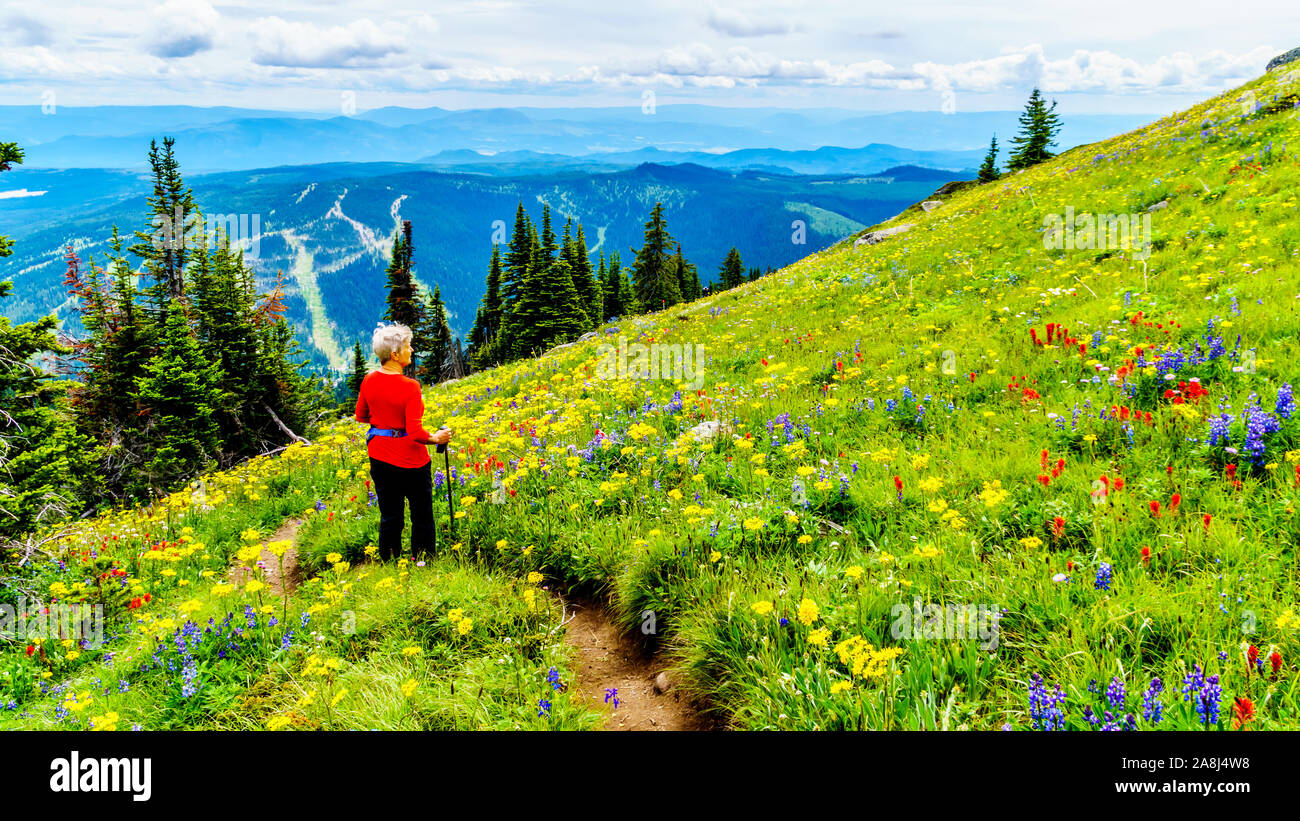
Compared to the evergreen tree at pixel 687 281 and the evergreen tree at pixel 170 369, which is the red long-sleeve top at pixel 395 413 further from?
the evergreen tree at pixel 687 281

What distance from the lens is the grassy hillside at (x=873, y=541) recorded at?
10.4ft

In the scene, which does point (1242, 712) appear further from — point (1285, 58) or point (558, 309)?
point (1285, 58)

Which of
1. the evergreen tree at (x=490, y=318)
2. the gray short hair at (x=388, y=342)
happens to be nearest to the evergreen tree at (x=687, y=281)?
the evergreen tree at (x=490, y=318)

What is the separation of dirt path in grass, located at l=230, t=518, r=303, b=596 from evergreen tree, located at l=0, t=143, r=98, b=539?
3130 mm

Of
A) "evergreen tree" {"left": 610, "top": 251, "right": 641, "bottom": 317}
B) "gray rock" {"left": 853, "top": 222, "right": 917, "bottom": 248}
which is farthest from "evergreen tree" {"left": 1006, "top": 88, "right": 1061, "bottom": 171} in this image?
"evergreen tree" {"left": 610, "top": 251, "right": 641, "bottom": 317}

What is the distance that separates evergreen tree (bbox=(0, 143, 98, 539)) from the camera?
876 centimetres

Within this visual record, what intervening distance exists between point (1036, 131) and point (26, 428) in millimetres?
70084

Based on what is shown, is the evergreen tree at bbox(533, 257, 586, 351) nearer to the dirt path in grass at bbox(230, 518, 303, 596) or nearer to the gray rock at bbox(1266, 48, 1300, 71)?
the dirt path in grass at bbox(230, 518, 303, 596)

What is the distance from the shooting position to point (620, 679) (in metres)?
4.57

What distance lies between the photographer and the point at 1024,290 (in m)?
10.5

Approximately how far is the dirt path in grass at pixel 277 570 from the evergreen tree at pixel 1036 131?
64672mm
